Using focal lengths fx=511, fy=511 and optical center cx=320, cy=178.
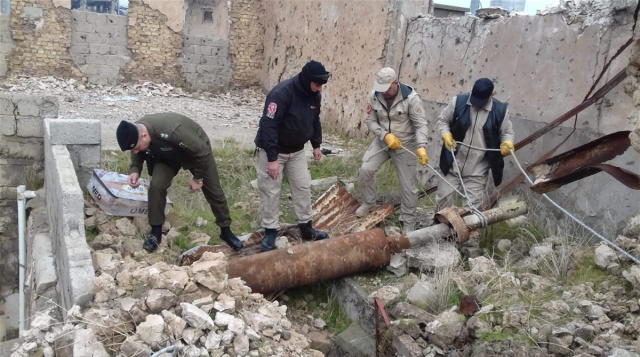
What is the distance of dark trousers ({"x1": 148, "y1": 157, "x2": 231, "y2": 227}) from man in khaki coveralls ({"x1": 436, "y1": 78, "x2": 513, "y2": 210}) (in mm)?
2037

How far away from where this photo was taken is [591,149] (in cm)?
335

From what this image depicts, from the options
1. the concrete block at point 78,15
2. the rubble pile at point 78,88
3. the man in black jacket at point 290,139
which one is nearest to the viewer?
the man in black jacket at point 290,139

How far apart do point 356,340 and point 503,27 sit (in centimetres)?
366

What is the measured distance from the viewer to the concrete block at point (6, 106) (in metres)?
5.38

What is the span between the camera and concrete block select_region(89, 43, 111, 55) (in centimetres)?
1215

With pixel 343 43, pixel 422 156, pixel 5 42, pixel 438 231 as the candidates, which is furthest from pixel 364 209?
pixel 5 42

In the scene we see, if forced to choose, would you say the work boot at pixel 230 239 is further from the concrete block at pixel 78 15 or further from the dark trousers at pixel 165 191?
the concrete block at pixel 78 15

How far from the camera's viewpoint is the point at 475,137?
4.59 metres

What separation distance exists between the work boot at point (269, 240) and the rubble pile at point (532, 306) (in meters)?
0.96

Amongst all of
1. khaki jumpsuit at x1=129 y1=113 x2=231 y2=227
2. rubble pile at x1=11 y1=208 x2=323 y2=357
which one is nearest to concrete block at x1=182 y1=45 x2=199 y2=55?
khaki jumpsuit at x1=129 y1=113 x2=231 y2=227

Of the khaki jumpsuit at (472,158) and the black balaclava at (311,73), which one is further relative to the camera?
the khaki jumpsuit at (472,158)

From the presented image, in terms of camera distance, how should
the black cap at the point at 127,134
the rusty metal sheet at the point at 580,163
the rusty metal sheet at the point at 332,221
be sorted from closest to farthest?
the rusty metal sheet at the point at 580,163
the black cap at the point at 127,134
the rusty metal sheet at the point at 332,221

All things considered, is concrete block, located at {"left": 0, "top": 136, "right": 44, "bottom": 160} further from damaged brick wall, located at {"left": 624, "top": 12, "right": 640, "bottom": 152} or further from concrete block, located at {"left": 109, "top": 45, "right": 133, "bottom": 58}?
concrete block, located at {"left": 109, "top": 45, "right": 133, "bottom": 58}

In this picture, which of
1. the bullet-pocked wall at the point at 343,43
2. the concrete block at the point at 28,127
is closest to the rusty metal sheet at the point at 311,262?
the concrete block at the point at 28,127
